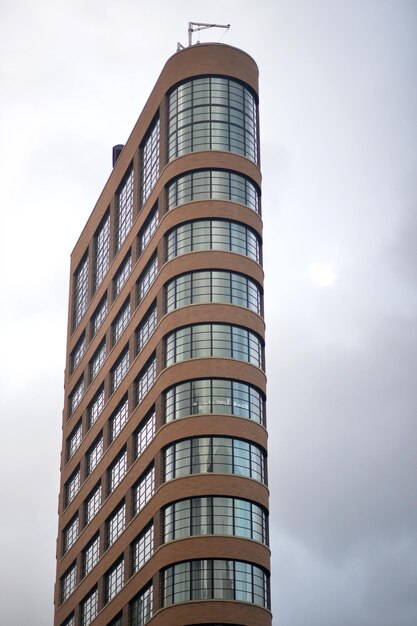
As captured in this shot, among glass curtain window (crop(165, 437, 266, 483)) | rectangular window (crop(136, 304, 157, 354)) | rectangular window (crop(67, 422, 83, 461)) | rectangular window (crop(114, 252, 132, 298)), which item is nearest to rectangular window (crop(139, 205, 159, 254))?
rectangular window (crop(114, 252, 132, 298))

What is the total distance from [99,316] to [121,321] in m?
8.53

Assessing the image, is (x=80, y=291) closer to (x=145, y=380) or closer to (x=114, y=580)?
(x=145, y=380)

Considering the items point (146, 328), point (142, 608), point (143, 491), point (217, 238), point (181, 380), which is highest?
point (217, 238)

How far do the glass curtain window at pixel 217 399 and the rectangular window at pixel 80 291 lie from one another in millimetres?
34809

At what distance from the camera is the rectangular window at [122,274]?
119m

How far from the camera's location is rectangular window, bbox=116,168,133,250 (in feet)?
398

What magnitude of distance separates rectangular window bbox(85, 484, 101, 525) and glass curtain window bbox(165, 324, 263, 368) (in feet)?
70.0

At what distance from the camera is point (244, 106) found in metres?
108

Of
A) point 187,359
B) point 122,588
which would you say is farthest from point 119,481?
point 187,359

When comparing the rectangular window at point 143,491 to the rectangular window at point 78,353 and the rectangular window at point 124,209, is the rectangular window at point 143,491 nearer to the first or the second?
the rectangular window at point 124,209

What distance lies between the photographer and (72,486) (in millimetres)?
129875

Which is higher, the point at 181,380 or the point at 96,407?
the point at 96,407

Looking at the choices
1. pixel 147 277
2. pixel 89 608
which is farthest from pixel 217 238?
pixel 89 608

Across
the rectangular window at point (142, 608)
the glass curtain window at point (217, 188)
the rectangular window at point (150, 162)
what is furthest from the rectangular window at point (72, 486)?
the glass curtain window at point (217, 188)
